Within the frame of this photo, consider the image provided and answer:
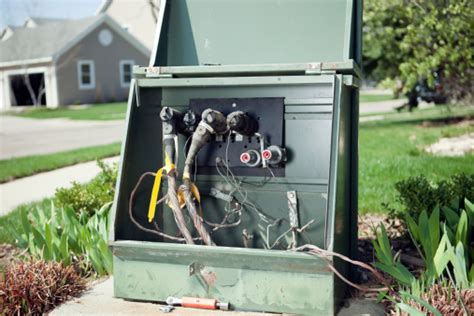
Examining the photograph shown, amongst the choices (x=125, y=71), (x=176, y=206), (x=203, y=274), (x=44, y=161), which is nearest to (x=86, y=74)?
(x=125, y=71)

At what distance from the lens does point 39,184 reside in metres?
7.89

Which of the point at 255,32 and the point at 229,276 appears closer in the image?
the point at 229,276

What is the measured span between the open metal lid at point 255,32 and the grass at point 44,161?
5.29 metres

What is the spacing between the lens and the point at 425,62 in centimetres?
966

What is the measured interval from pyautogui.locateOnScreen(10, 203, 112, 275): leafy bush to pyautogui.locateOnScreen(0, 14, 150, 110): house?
79.8 ft

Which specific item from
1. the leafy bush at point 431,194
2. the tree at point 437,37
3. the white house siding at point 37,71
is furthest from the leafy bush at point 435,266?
the white house siding at point 37,71

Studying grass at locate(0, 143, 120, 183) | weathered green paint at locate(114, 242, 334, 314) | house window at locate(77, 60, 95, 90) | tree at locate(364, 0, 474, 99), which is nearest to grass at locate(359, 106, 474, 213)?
tree at locate(364, 0, 474, 99)

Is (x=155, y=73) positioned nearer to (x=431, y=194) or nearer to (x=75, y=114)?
(x=431, y=194)

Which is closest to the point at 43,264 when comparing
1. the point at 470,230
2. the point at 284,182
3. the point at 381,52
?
the point at 284,182

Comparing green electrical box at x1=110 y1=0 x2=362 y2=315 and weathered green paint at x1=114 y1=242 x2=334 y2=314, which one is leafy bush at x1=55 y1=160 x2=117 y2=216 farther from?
weathered green paint at x1=114 y1=242 x2=334 y2=314

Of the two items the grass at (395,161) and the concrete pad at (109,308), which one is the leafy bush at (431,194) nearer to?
the grass at (395,161)

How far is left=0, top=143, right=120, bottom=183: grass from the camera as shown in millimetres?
8625

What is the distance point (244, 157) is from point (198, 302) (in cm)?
76

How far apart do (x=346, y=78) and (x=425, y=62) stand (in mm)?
7243
